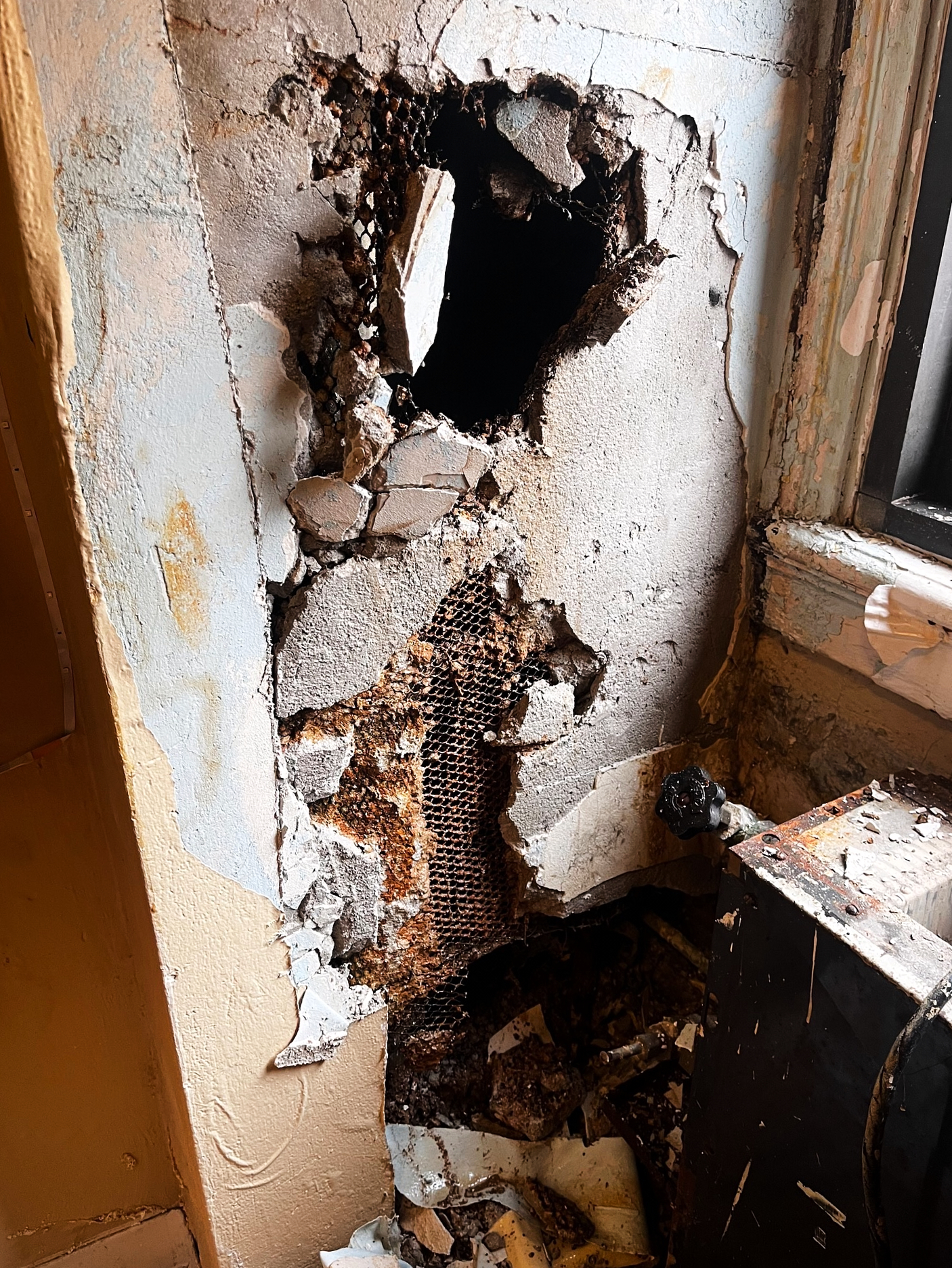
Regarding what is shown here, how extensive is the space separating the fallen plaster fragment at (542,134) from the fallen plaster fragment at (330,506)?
1.69 ft

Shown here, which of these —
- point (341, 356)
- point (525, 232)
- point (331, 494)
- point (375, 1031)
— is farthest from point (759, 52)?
point (375, 1031)

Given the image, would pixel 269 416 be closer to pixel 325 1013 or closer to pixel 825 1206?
pixel 325 1013

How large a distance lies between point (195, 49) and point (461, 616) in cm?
80

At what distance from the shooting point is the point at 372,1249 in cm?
156

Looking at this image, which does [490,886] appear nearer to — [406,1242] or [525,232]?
[406,1242]

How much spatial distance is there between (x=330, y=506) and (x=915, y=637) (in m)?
0.95

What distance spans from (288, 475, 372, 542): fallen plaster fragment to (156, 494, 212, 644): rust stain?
0.45ft

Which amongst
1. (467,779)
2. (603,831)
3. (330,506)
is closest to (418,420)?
(330,506)

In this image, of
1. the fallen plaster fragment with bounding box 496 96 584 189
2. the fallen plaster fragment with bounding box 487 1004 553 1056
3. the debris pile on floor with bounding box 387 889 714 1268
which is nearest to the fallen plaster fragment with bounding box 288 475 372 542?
the fallen plaster fragment with bounding box 496 96 584 189

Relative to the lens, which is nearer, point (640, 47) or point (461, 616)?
point (640, 47)

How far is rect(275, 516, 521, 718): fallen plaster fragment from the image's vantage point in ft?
3.95

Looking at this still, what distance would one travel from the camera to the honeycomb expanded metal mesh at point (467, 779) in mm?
1405

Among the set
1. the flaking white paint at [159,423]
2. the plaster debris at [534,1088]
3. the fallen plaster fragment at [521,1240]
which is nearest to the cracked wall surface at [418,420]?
the flaking white paint at [159,423]

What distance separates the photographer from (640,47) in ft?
3.88
